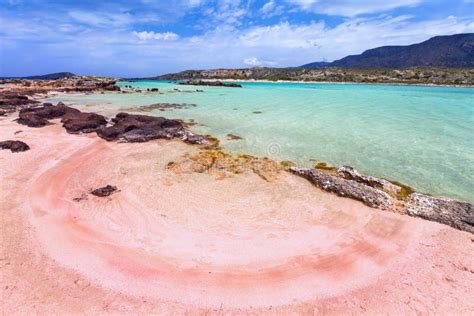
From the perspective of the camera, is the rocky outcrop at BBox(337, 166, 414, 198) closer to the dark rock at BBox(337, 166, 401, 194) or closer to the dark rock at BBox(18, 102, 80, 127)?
the dark rock at BBox(337, 166, 401, 194)

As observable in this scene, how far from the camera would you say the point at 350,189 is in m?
10.0

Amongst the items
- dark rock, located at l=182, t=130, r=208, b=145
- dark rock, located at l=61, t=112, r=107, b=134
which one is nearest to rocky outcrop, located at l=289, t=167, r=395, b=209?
dark rock, located at l=182, t=130, r=208, b=145

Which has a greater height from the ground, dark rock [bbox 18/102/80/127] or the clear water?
dark rock [bbox 18/102/80/127]

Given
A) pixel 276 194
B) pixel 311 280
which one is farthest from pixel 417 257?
pixel 276 194

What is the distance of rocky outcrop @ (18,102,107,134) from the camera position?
1883cm

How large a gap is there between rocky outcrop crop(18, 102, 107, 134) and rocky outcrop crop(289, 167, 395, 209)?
16145mm

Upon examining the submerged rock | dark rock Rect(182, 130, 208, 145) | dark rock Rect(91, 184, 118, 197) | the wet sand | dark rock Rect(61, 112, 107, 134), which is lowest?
the wet sand

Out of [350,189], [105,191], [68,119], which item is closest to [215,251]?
[105,191]

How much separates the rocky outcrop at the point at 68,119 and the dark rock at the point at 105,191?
35.8 ft

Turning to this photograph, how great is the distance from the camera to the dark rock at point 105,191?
9.54 metres

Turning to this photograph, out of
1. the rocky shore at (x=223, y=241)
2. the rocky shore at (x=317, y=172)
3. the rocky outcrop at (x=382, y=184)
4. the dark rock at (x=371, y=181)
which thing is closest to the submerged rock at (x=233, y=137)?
the rocky shore at (x=317, y=172)

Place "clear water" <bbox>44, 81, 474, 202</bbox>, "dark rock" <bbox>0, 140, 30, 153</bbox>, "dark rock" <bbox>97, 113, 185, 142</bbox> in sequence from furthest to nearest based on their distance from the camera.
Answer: "dark rock" <bbox>97, 113, 185, 142</bbox>, "dark rock" <bbox>0, 140, 30, 153</bbox>, "clear water" <bbox>44, 81, 474, 202</bbox>

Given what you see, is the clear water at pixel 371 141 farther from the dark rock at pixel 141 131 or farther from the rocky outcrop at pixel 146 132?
the dark rock at pixel 141 131

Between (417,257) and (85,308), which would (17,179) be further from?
(417,257)
